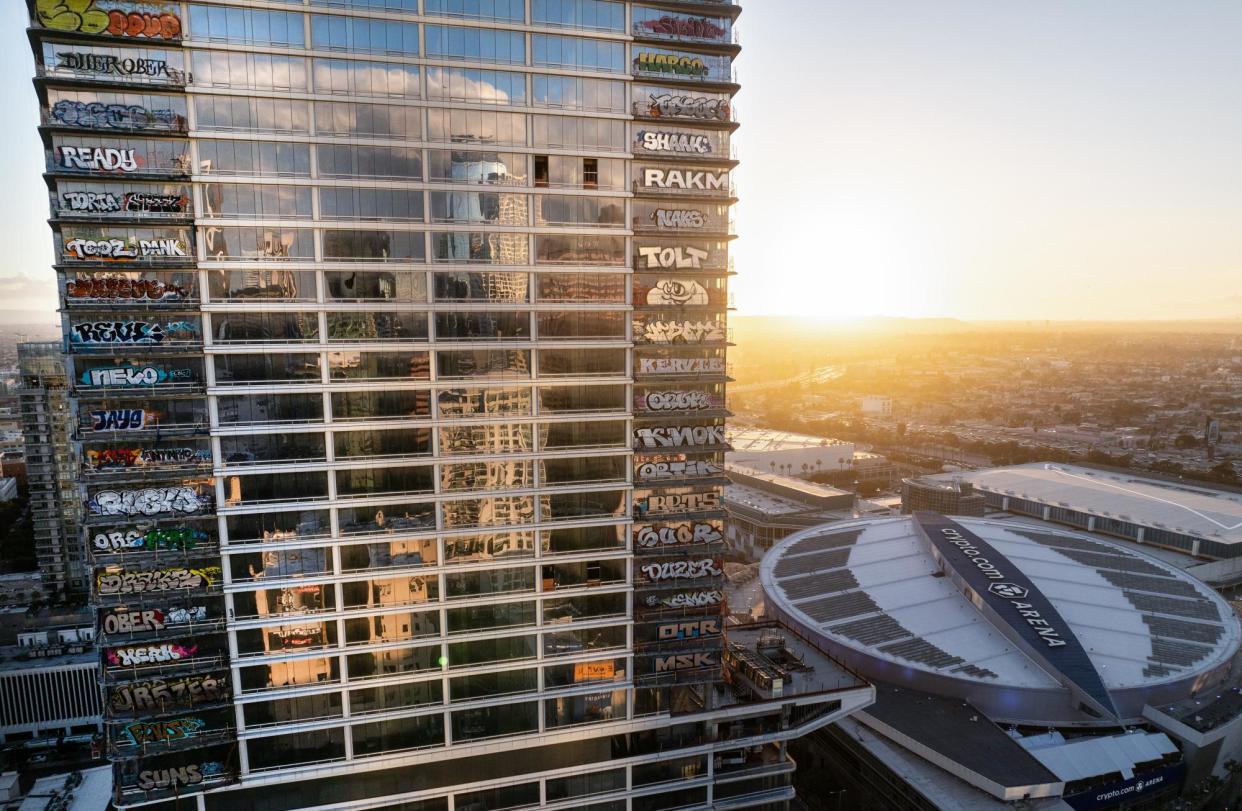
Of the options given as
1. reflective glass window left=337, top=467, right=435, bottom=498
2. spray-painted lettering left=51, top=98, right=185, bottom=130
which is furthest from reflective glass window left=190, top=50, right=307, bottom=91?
reflective glass window left=337, top=467, right=435, bottom=498

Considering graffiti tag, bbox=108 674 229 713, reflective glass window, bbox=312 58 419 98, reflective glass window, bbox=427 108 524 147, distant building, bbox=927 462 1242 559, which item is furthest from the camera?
distant building, bbox=927 462 1242 559

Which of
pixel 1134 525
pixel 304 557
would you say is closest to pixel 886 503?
pixel 1134 525

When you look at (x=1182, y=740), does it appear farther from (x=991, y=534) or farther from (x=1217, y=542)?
(x=1217, y=542)

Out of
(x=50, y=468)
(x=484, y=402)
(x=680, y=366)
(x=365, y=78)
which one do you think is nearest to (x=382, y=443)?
(x=484, y=402)

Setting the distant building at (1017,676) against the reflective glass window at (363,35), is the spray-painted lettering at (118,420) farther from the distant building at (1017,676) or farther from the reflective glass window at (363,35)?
the distant building at (1017,676)

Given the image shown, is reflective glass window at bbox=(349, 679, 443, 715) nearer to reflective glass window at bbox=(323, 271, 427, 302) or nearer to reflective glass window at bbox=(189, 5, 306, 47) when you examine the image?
reflective glass window at bbox=(323, 271, 427, 302)
